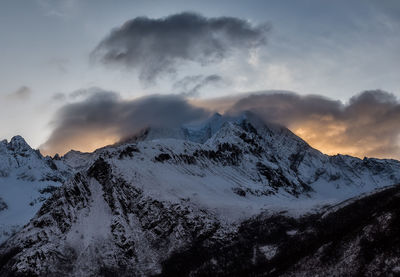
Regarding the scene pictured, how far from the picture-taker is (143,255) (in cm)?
18250

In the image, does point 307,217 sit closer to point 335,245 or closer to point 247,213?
point 247,213

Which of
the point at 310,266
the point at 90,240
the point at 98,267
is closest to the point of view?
the point at 310,266

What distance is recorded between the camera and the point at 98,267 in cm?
17900

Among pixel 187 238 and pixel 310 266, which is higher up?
pixel 187 238

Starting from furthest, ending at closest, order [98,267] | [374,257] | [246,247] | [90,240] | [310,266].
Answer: [90,240] < [98,267] < [246,247] < [310,266] < [374,257]

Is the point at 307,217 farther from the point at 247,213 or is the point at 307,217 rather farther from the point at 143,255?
the point at 143,255

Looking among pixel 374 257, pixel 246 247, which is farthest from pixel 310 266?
pixel 246 247

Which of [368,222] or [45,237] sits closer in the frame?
[368,222]

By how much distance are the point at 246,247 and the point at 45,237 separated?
277ft

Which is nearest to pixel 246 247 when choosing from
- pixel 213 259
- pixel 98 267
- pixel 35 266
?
pixel 213 259

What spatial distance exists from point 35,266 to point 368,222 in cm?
11698

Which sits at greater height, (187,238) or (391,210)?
(187,238)

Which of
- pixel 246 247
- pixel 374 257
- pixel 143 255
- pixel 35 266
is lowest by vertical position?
pixel 374 257

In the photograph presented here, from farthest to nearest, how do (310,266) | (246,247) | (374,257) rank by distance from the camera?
(246,247), (310,266), (374,257)
